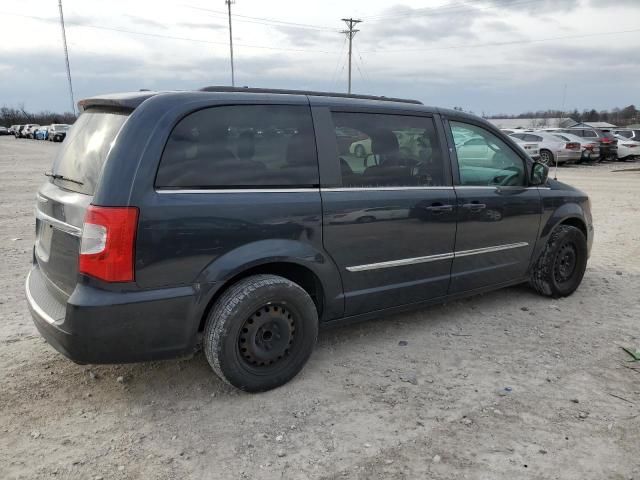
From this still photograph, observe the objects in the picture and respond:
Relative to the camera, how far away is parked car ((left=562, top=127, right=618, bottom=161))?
2455 cm

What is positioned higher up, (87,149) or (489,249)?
(87,149)

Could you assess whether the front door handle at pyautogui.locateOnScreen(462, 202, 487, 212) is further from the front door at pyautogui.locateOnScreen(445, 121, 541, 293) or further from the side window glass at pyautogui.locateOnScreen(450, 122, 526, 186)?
the side window glass at pyautogui.locateOnScreen(450, 122, 526, 186)

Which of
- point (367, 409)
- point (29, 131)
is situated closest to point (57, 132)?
point (29, 131)

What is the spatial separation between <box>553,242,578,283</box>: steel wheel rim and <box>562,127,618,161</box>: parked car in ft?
71.7

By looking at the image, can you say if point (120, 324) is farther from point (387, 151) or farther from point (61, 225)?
point (387, 151)

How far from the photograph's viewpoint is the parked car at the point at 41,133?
5048 cm

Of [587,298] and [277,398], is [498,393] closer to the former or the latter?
[277,398]

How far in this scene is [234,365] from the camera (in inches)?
123

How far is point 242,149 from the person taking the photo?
3127mm

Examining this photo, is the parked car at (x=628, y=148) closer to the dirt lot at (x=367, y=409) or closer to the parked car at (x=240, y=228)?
the dirt lot at (x=367, y=409)

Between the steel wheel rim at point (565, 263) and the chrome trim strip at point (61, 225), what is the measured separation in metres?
4.19

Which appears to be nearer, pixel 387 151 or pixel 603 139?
pixel 387 151

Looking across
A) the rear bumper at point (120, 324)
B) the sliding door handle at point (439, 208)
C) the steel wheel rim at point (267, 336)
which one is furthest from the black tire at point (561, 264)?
the rear bumper at point (120, 324)

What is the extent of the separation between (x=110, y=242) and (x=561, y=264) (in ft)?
13.8
